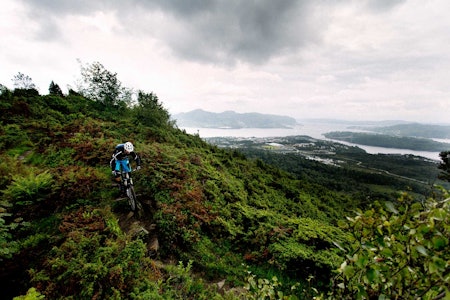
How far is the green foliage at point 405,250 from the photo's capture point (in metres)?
1.49

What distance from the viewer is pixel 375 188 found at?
98.4m

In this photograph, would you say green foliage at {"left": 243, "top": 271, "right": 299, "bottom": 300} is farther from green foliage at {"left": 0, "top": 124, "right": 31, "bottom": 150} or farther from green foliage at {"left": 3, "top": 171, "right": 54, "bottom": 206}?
green foliage at {"left": 0, "top": 124, "right": 31, "bottom": 150}

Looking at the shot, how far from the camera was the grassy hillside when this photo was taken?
15.9 ft

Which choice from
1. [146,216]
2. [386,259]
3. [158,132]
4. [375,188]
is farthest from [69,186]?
[375,188]

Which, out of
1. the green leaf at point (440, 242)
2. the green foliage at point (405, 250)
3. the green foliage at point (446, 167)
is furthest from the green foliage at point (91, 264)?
the green foliage at point (446, 167)

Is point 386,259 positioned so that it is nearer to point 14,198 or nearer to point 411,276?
point 411,276

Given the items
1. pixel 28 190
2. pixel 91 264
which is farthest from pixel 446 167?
pixel 28 190

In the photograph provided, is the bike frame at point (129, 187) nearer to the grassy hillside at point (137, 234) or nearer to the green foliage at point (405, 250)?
the grassy hillside at point (137, 234)

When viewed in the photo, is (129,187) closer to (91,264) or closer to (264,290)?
(91,264)

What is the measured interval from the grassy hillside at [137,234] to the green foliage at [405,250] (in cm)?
22

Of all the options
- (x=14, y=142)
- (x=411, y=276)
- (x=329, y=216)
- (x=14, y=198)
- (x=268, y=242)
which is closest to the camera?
(x=411, y=276)

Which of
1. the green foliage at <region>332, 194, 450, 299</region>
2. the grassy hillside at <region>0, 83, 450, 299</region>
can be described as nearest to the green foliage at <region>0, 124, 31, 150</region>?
the grassy hillside at <region>0, 83, 450, 299</region>

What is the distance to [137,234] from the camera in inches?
270

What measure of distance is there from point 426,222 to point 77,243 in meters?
6.91
